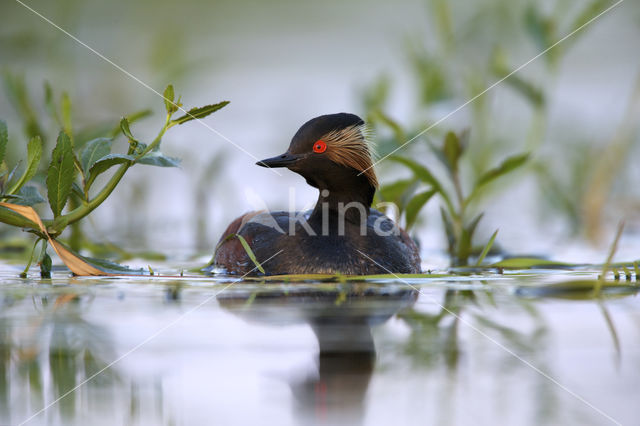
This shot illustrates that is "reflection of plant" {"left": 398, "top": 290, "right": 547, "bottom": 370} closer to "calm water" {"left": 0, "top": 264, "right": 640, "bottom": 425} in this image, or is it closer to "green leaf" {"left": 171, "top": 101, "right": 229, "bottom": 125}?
"calm water" {"left": 0, "top": 264, "right": 640, "bottom": 425}

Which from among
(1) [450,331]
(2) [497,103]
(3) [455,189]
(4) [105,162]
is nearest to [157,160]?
(4) [105,162]

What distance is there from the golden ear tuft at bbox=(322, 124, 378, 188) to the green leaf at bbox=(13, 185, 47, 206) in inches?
74.9

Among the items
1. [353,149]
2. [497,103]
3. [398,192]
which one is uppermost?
[497,103]

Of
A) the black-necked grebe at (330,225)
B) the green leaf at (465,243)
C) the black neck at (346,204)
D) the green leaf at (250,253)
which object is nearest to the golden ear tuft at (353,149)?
the black-necked grebe at (330,225)

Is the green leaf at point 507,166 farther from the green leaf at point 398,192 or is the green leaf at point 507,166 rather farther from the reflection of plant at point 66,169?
the reflection of plant at point 66,169

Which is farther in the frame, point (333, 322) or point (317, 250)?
point (317, 250)

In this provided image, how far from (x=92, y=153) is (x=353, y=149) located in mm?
1824

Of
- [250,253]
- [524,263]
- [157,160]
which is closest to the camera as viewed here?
[157,160]

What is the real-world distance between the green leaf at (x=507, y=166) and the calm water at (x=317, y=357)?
5.23 ft

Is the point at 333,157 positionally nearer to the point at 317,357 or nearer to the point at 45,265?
the point at 45,265

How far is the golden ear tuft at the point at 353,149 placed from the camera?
5.09 metres

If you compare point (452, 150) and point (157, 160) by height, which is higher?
point (452, 150)

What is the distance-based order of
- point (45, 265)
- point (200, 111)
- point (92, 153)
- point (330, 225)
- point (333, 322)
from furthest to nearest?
point (330, 225) → point (45, 265) → point (92, 153) → point (200, 111) → point (333, 322)

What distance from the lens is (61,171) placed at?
3.87 m
